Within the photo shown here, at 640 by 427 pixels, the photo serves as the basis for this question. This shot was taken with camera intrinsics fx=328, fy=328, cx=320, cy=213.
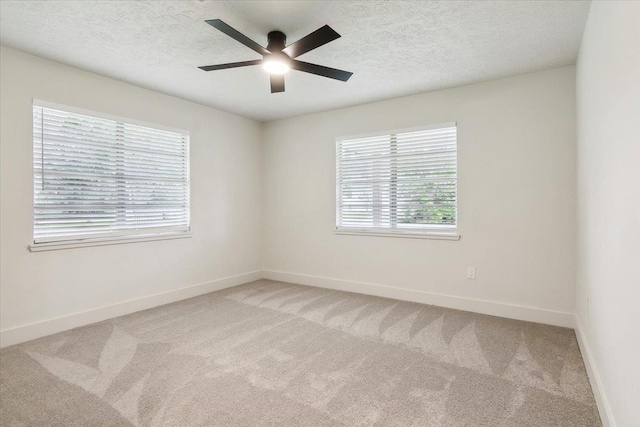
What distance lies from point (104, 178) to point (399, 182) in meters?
3.41

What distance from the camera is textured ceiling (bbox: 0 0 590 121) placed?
2264 millimetres

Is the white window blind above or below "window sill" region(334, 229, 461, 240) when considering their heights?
above

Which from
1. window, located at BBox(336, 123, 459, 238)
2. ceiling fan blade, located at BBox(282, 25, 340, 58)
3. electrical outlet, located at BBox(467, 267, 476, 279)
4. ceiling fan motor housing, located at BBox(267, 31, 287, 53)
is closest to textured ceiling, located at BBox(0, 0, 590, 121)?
ceiling fan motor housing, located at BBox(267, 31, 287, 53)

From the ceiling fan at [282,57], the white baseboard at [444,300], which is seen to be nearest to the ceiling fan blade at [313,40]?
the ceiling fan at [282,57]

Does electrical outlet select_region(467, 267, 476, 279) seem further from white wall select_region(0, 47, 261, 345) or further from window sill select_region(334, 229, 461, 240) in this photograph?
white wall select_region(0, 47, 261, 345)

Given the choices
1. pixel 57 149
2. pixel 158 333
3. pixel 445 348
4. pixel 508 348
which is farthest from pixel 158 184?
pixel 508 348

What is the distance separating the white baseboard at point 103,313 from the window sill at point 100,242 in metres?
0.67

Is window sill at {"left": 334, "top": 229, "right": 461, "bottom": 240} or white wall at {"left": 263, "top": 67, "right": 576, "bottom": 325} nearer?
white wall at {"left": 263, "top": 67, "right": 576, "bottom": 325}

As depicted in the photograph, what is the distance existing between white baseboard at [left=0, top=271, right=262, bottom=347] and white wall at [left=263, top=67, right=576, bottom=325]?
1.62 meters

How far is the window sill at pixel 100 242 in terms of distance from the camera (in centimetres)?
307

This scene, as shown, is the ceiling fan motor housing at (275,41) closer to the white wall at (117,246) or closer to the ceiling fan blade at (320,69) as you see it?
the ceiling fan blade at (320,69)

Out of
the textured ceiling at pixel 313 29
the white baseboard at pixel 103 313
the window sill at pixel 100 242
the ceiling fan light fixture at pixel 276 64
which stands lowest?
the white baseboard at pixel 103 313

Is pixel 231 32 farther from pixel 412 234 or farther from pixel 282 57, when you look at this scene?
pixel 412 234

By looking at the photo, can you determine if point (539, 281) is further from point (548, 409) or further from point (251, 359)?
point (251, 359)
